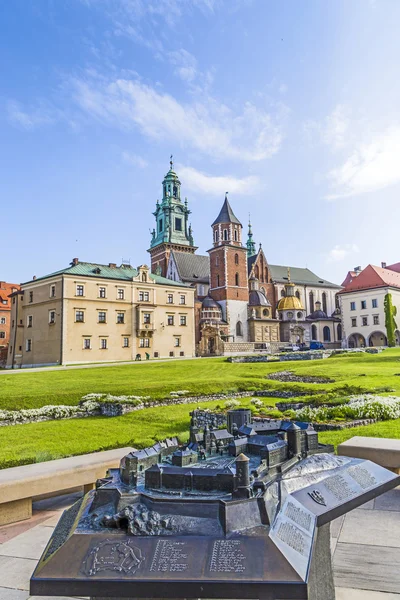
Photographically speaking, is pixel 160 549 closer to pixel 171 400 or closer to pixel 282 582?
pixel 282 582

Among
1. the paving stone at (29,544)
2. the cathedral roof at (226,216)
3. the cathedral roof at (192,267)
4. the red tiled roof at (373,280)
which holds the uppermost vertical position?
the cathedral roof at (226,216)

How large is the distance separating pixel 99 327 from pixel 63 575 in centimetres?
4092

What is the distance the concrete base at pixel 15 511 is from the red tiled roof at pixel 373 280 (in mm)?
58609

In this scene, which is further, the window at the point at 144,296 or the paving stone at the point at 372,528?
the window at the point at 144,296

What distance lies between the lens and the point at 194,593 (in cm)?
220

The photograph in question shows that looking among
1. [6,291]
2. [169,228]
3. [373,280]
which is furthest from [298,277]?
[6,291]

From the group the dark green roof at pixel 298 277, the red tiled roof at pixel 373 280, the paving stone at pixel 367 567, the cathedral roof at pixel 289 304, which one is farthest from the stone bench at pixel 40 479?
the dark green roof at pixel 298 277

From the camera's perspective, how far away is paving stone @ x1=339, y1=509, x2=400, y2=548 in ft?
15.1

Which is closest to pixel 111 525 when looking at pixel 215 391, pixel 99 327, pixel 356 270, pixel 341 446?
Result: pixel 341 446

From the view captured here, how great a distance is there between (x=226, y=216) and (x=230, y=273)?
8057 mm

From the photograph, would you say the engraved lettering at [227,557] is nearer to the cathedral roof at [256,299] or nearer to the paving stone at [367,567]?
the paving stone at [367,567]

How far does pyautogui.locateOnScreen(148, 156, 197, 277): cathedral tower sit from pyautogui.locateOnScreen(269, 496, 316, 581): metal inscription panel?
63.5 meters

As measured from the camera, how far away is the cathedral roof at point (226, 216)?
197ft

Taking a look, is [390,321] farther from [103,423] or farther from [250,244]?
[103,423]
